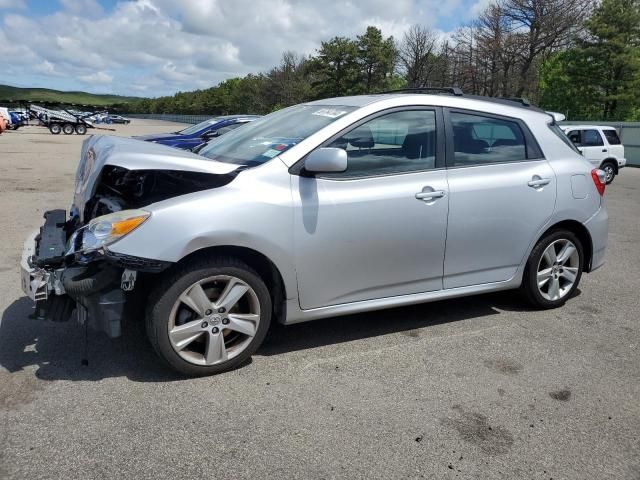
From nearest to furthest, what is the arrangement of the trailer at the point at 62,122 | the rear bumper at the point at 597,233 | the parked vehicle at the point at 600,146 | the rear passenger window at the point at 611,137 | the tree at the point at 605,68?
1. the rear bumper at the point at 597,233
2. the parked vehicle at the point at 600,146
3. the rear passenger window at the point at 611,137
4. the tree at the point at 605,68
5. the trailer at the point at 62,122

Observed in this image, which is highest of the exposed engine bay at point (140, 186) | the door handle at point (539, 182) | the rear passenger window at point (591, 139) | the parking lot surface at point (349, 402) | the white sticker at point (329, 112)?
the rear passenger window at point (591, 139)

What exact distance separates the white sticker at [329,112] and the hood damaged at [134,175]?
2.60ft

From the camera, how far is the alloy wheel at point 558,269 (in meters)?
4.59

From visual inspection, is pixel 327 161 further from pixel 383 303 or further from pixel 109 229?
pixel 109 229

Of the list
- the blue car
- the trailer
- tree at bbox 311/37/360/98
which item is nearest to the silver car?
the blue car

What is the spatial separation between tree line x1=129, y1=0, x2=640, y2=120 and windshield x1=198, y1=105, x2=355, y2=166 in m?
36.3

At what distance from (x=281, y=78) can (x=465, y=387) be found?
63.8 meters

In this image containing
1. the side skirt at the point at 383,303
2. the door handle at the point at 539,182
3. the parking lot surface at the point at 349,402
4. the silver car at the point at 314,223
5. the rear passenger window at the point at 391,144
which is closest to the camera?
the parking lot surface at the point at 349,402

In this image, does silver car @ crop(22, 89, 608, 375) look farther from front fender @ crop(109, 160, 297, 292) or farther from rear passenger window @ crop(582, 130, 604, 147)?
rear passenger window @ crop(582, 130, 604, 147)

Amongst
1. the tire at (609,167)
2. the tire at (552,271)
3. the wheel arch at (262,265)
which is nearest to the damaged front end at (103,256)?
the wheel arch at (262,265)

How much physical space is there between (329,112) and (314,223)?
96cm

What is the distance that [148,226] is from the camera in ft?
9.98

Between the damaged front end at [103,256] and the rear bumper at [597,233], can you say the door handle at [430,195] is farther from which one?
the rear bumper at [597,233]

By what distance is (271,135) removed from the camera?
13.2 feet
